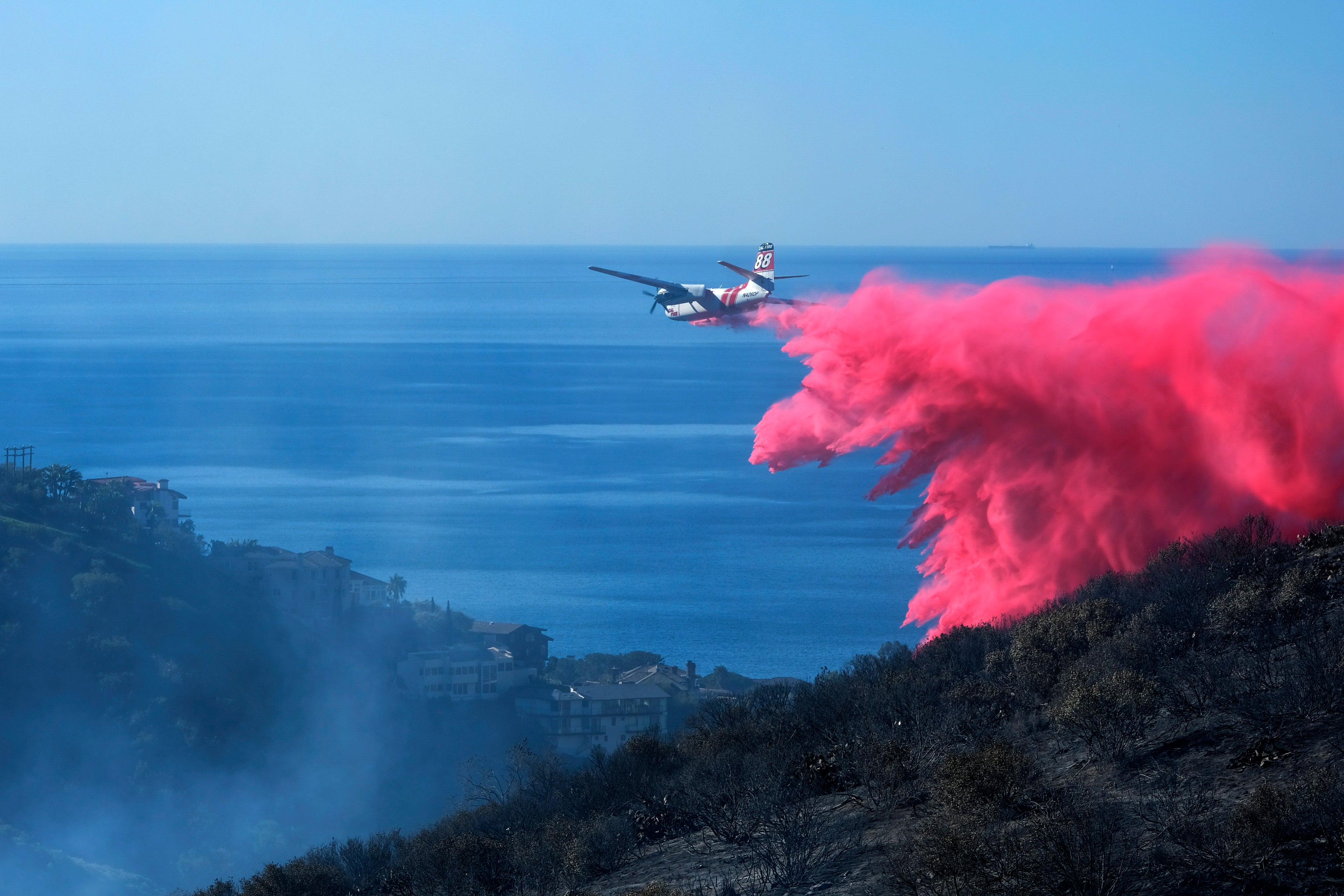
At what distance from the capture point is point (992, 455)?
1284 inches

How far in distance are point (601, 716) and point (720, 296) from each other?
27.3m

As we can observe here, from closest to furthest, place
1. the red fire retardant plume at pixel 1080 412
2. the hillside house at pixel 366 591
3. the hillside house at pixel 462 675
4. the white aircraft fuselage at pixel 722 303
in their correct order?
the red fire retardant plume at pixel 1080 412
the white aircraft fuselage at pixel 722 303
the hillside house at pixel 462 675
the hillside house at pixel 366 591

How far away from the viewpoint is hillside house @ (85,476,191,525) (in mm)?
93688

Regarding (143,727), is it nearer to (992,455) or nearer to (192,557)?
(192,557)

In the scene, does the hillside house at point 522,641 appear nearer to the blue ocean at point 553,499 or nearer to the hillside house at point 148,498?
the blue ocean at point 553,499

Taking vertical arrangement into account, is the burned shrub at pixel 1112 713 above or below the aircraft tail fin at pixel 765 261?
below

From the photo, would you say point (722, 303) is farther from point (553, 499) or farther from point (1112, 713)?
point (553, 499)

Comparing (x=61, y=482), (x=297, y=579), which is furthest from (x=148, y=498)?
(x=297, y=579)

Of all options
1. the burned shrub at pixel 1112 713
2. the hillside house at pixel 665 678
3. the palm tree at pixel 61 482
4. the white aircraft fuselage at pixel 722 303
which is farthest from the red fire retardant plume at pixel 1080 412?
the palm tree at pixel 61 482

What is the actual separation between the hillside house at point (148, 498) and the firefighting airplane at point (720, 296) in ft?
176

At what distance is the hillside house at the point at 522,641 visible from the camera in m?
80.9

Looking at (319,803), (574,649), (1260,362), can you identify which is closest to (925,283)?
(1260,362)

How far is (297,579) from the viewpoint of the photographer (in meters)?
90.2

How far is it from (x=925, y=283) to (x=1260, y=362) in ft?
32.7
